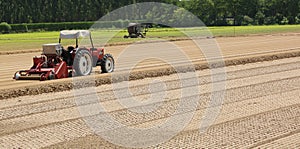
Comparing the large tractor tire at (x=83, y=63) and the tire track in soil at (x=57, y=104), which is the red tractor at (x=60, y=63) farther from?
the tire track in soil at (x=57, y=104)

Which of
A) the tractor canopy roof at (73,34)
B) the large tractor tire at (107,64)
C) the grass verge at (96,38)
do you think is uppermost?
the tractor canopy roof at (73,34)

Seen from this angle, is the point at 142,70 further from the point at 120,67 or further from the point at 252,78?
the point at 252,78

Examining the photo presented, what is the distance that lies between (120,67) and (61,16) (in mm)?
75331

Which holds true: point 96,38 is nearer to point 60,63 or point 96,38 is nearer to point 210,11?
point 60,63

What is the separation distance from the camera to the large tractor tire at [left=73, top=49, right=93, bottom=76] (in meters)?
14.8

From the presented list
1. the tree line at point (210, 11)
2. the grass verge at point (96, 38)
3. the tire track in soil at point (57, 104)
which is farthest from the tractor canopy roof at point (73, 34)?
the tree line at point (210, 11)

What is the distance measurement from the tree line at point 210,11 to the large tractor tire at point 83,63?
231 feet

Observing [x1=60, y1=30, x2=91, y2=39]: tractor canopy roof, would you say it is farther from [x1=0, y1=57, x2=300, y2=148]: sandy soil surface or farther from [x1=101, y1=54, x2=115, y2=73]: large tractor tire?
[x1=0, y1=57, x2=300, y2=148]: sandy soil surface

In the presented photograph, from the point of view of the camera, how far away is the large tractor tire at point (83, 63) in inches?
581

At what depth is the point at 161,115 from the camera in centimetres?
1040

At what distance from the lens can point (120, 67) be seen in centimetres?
1842

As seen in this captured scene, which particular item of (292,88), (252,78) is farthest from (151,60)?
(292,88)

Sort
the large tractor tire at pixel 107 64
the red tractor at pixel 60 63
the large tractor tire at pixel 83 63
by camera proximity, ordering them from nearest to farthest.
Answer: the red tractor at pixel 60 63 → the large tractor tire at pixel 83 63 → the large tractor tire at pixel 107 64

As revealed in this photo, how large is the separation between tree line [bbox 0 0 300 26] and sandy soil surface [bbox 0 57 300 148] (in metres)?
72.0
